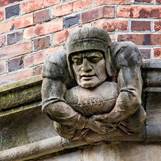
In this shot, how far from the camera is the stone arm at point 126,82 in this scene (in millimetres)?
4160

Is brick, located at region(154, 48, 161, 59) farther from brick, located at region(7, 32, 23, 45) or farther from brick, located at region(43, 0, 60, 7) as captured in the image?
brick, located at region(7, 32, 23, 45)

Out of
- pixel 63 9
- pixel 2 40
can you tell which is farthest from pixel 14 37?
pixel 63 9

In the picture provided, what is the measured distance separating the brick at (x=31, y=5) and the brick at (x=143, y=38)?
18.6 inches

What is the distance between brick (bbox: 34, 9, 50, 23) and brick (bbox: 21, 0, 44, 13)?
0.03 meters

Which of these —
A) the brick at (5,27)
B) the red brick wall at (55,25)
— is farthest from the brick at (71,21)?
the brick at (5,27)

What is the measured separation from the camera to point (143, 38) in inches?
175

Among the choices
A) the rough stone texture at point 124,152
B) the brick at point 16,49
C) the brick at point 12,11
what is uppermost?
the brick at point 12,11

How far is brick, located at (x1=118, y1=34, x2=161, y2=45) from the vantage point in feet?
14.5

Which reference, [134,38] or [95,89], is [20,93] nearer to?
[95,89]

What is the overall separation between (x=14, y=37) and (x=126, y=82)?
0.76 meters

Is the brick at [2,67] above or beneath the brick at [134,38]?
beneath

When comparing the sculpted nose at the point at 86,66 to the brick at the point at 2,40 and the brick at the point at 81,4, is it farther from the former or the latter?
the brick at the point at 2,40

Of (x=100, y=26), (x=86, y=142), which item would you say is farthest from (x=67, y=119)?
(x=100, y=26)

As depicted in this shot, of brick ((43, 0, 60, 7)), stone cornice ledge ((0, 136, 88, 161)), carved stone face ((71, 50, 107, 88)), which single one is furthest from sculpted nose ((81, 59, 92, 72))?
brick ((43, 0, 60, 7))
